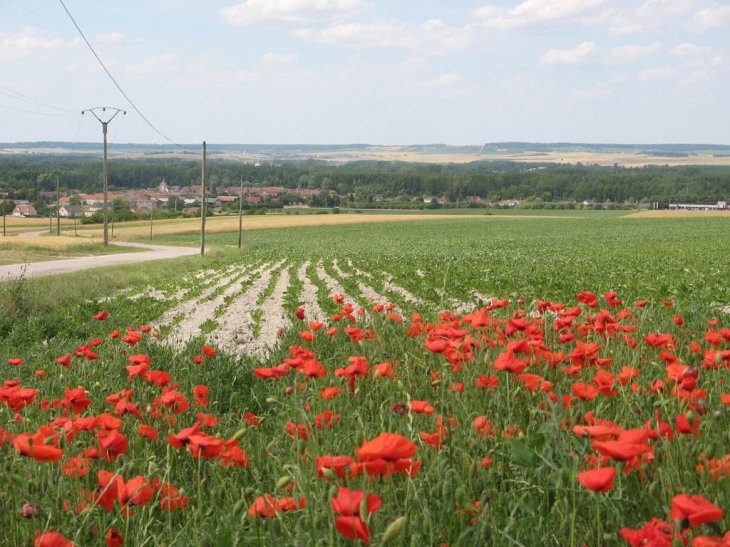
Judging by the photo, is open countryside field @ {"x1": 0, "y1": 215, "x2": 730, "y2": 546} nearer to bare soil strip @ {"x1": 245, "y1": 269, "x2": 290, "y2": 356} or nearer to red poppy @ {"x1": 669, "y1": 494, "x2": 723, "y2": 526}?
red poppy @ {"x1": 669, "y1": 494, "x2": 723, "y2": 526}

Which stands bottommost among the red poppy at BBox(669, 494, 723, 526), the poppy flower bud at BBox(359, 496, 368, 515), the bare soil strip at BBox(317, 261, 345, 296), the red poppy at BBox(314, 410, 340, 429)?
the bare soil strip at BBox(317, 261, 345, 296)

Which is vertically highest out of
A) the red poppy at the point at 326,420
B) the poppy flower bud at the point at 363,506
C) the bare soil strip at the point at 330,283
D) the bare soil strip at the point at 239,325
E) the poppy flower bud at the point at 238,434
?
the poppy flower bud at the point at 363,506

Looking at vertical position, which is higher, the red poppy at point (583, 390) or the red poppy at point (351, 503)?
the red poppy at point (351, 503)

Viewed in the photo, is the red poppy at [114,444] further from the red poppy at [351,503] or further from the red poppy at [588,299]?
the red poppy at [588,299]

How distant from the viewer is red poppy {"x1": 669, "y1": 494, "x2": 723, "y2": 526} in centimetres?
141

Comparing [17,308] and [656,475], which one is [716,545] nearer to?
[656,475]

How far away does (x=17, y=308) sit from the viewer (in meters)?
11.5

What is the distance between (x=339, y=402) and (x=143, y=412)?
0.99 metres

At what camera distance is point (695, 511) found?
1.43 m

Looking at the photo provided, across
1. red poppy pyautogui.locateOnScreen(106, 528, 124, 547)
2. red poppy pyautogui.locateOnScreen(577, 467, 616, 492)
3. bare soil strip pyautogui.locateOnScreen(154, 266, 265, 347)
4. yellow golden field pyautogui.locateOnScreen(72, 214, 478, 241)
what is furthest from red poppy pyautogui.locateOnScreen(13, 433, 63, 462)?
yellow golden field pyautogui.locateOnScreen(72, 214, 478, 241)

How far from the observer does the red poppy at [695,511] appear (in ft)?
4.63

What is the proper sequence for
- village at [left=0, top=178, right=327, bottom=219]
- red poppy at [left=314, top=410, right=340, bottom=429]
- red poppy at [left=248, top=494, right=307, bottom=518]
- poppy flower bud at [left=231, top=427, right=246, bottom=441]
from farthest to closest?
village at [left=0, top=178, right=327, bottom=219]
red poppy at [left=314, top=410, right=340, bottom=429]
poppy flower bud at [left=231, top=427, right=246, bottom=441]
red poppy at [left=248, top=494, right=307, bottom=518]

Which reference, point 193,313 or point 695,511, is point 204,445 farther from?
point 193,313

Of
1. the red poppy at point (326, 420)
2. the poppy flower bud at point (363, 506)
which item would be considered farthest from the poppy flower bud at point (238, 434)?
the poppy flower bud at point (363, 506)
